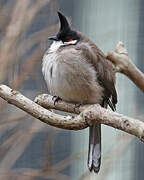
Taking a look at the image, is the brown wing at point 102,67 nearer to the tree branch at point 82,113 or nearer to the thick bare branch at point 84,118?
the tree branch at point 82,113

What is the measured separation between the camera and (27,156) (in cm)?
304

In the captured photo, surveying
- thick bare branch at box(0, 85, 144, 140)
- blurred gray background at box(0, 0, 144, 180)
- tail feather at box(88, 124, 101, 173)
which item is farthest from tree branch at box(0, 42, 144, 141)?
blurred gray background at box(0, 0, 144, 180)

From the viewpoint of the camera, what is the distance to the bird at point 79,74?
235 cm

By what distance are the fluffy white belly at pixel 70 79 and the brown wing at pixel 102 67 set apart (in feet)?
0.10

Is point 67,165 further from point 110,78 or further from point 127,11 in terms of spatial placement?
point 127,11

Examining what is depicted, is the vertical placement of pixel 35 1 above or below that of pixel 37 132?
above

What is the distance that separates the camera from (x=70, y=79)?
92.3 inches

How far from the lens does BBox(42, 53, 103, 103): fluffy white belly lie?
2346mm

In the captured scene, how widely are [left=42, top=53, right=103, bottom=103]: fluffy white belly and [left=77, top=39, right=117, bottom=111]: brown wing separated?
0.10 feet

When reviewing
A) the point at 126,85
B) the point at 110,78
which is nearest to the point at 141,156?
the point at 126,85

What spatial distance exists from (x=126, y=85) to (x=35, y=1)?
0.81 m

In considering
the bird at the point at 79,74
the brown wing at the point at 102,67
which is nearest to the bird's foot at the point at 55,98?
the bird at the point at 79,74

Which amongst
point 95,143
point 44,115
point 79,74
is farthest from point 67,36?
point 44,115

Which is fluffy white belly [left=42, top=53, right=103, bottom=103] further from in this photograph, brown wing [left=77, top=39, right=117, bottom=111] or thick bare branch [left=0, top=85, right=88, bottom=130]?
thick bare branch [left=0, top=85, right=88, bottom=130]
